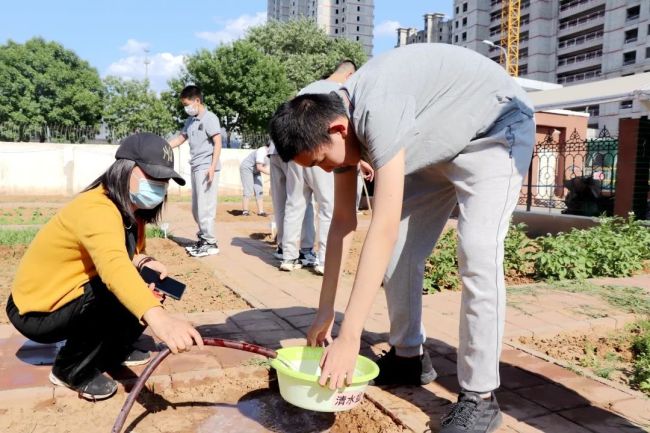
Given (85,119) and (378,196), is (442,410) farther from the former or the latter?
(85,119)

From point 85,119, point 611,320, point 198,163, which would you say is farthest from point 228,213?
point 85,119

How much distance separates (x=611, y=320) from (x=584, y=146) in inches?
220

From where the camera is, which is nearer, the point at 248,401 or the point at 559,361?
the point at 248,401

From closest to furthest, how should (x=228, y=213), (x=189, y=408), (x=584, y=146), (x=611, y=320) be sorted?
1. (x=189, y=408)
2. (x=611, y=320)
3. (x=584, y=146)
4. (x=228, y=213)

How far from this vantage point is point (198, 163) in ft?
20.7

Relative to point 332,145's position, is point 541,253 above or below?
below

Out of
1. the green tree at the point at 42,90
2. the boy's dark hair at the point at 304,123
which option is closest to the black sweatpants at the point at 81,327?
the boy's dark hair at the point at 304,123

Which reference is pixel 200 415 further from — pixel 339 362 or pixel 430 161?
pixel 430 161

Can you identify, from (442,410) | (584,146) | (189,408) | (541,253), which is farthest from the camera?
(584,146)

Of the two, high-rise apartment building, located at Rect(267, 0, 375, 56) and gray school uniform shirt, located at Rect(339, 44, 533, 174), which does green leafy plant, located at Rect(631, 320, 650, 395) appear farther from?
high-rise apartment building, located at Rect(267, 0, 375, 56)

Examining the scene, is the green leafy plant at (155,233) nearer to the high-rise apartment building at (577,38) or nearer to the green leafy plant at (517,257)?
the green leafy plant at (517,257)

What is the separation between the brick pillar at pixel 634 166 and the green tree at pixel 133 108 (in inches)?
1404

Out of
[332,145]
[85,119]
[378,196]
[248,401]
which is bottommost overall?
[248,401]

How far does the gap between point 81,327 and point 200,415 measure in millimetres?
665
